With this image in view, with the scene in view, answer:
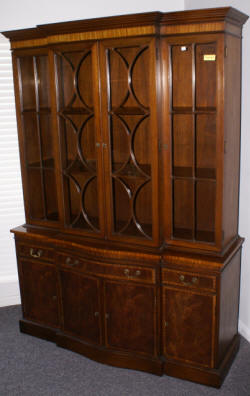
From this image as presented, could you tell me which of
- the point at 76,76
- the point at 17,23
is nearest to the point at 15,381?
the point at 76,76

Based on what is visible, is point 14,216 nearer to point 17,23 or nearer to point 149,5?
point 17,23

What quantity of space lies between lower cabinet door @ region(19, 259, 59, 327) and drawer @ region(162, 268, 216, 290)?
2.64 feet

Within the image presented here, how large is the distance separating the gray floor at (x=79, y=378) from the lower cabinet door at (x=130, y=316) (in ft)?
0.56

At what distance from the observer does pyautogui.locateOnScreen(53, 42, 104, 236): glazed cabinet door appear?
8.29 feet

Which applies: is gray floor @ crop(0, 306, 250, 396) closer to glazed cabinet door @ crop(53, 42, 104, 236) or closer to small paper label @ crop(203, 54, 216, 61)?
glazed cabinet door @ crop(53, 42, 104, 236)

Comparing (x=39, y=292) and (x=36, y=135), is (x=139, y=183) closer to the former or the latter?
(x=36, y=135)

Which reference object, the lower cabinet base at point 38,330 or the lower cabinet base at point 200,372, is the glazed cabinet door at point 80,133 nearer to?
the lower cabinet base at point 38,330

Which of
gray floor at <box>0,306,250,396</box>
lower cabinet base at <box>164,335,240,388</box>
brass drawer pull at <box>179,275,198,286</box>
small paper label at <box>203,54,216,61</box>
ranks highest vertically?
small paper label at <box>203,54,216,61</box>

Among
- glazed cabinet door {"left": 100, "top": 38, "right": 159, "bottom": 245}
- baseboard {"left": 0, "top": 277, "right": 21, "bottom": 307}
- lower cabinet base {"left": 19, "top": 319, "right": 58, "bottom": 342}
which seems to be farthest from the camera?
baseboard {"left": 0, "top": 277, "right": 21, "bottom": 307}

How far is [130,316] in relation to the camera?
262 centimetres

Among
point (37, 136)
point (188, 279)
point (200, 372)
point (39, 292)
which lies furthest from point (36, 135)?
point (200, 372)

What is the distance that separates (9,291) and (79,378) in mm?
1132

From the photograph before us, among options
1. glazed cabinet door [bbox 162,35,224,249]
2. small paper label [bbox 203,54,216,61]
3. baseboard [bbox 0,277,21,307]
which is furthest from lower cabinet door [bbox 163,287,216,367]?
baseboard [bbox 0,277,21,307]

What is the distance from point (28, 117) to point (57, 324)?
4.60 feet
